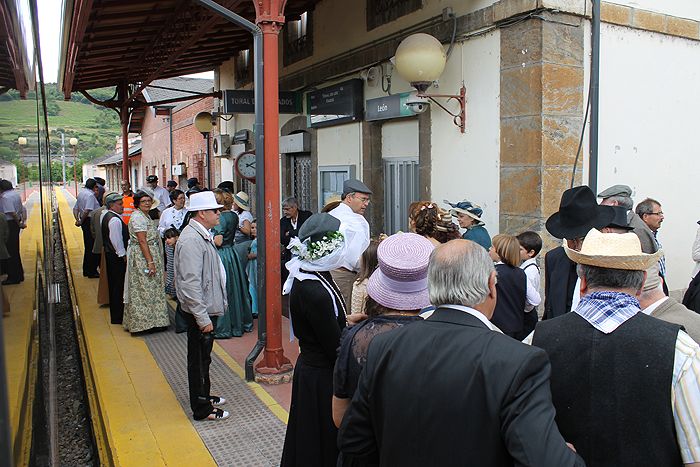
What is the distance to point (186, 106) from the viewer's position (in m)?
19.8

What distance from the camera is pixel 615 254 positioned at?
1994mm

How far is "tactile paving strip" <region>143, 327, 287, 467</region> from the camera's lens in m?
4.18

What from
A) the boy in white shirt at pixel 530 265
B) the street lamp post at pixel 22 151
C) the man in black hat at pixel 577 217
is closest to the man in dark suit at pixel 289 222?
the boy in white shirt at pixel 530 265

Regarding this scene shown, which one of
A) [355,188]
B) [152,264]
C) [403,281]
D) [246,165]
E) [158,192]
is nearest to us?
[403,281]

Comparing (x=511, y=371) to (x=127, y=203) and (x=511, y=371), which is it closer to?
(x=511, y=371)

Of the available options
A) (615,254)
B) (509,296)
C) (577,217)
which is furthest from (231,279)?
(615,254)

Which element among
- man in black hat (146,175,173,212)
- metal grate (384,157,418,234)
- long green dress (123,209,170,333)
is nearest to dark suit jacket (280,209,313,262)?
metal grate (384,157,418,234)

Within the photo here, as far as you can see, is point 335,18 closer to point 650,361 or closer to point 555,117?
point 555,117

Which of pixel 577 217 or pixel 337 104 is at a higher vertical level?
pixel 337 104

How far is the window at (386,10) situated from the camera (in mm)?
7648

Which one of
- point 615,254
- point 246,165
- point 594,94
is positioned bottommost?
point 615,254

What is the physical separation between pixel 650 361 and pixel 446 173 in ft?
17.7

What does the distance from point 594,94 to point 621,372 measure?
4764 millimetres

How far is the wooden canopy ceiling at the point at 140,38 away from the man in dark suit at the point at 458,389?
22.5 feet
